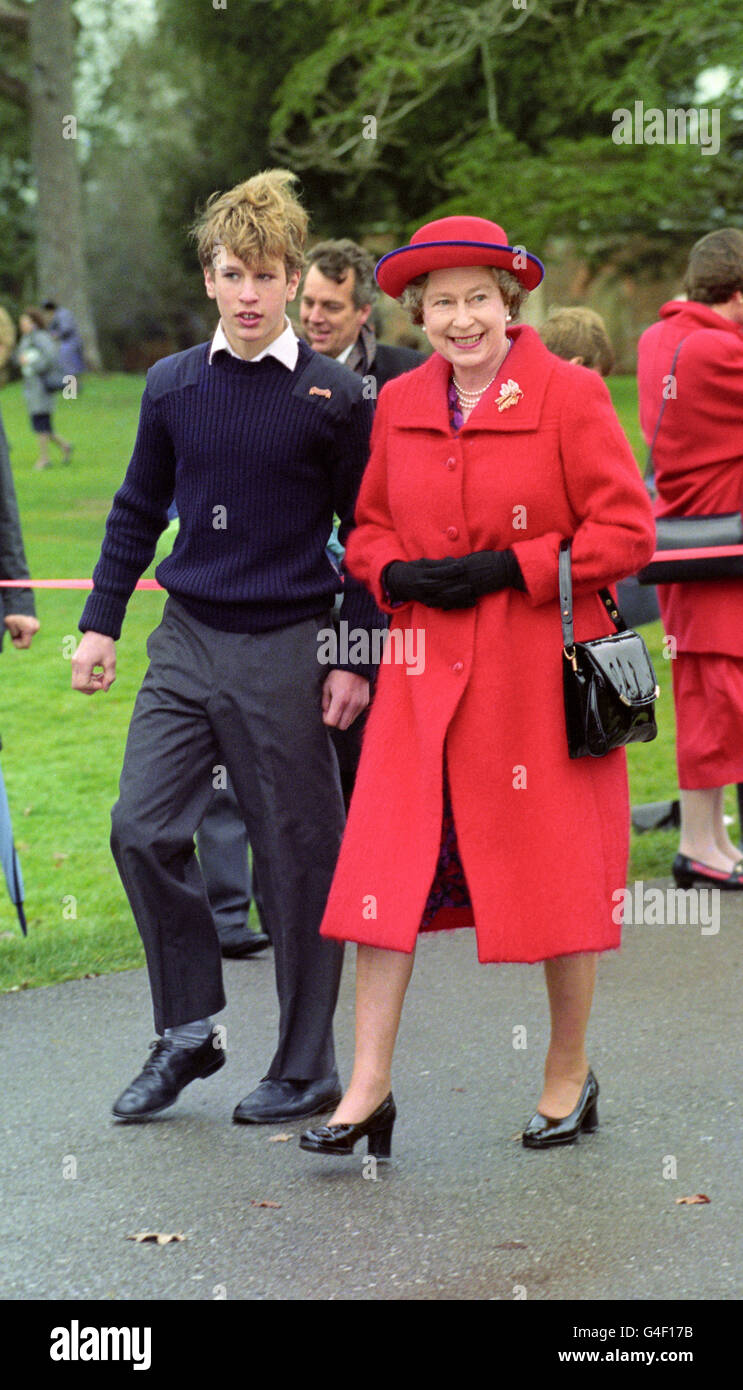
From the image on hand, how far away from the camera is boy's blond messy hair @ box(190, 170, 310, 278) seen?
4.14 m

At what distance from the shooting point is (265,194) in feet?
13.9

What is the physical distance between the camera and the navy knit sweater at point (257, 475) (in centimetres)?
424

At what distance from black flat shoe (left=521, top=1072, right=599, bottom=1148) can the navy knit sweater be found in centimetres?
109

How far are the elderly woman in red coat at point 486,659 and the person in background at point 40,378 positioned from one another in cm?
1660

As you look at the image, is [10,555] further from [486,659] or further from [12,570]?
[486,659]

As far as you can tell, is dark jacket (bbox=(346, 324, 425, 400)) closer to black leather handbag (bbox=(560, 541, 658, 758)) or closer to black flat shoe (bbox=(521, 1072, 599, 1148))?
black leather handbag (bbox=(560, 541, 658, 758))

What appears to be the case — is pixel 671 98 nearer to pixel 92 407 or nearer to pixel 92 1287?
pixel 92 407

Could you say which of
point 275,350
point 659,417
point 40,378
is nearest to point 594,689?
point 275,350

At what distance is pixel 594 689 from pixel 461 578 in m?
0.36

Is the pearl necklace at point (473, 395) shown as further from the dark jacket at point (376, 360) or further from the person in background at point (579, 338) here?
the person in background at point (579, 338)

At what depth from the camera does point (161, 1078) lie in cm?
445

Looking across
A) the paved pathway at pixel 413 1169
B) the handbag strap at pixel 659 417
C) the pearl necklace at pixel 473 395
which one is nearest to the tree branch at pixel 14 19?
the handbag strap at pixel 659 417

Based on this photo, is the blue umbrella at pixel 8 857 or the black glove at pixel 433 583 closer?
the black glove at pixel 433 583
